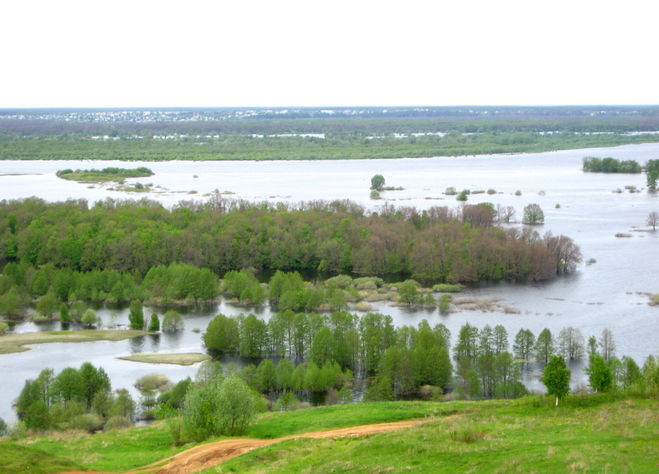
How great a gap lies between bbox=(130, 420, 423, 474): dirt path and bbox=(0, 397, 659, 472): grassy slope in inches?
22.9

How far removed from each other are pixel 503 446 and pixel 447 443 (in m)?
1.19

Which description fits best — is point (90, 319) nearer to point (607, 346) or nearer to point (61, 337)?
point (61, 337)

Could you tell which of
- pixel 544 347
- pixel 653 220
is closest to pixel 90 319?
pixel 544 347

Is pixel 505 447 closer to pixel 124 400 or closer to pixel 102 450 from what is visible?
pixel 102 450

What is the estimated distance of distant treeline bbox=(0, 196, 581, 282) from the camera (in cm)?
5353

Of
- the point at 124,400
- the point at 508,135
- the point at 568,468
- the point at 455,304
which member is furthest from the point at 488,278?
the point at 508,135

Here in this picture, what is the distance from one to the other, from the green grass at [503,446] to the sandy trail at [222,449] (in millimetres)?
711

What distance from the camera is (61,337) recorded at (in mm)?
39562

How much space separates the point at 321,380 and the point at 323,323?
4842 mm

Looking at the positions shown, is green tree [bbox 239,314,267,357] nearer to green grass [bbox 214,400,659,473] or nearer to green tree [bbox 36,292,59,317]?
green tree [bbox 36,292,59,317]

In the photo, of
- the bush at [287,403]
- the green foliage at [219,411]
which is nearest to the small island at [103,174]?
the bush at [287,403]

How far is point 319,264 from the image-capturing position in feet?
188

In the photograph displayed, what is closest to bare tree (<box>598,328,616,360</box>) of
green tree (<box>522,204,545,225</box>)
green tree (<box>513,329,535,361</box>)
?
green tree (<box>513,329,535,361</box>)

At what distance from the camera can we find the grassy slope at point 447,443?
15875 millimetres
